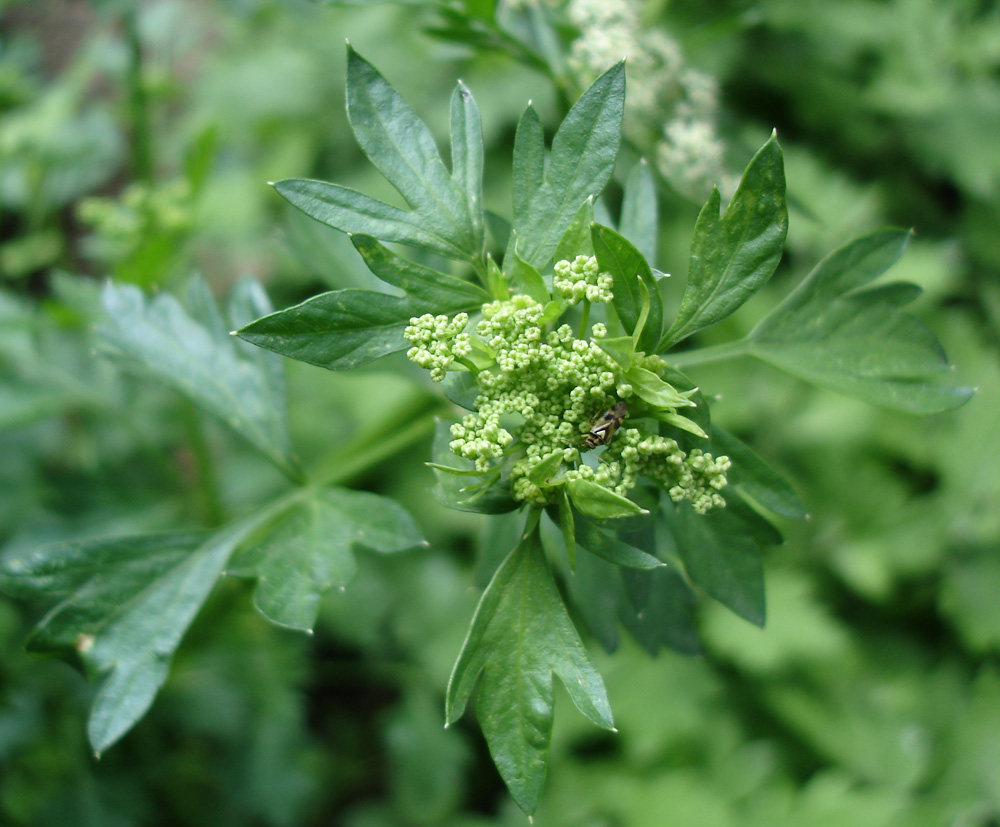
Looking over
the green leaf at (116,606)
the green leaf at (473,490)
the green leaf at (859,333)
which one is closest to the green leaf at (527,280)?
the green leaf at (473,490)

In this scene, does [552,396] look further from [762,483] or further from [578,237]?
[762,483]

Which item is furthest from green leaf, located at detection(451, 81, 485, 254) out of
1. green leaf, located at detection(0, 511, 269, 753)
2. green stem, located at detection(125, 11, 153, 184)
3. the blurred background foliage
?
green stem, located at detection(125, 11, 153, 184)

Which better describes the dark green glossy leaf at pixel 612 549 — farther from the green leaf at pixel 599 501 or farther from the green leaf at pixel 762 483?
the green leaf at pixel 762 483

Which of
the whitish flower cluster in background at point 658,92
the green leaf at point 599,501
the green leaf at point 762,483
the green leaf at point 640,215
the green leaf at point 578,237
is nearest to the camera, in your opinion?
the green leaf at point 599,501

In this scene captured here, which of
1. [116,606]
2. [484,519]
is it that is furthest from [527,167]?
[484,519]

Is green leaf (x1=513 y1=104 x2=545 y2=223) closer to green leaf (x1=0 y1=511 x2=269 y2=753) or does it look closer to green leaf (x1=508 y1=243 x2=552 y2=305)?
green leaf (x1=508 y1=243 x2=552 y2=305)

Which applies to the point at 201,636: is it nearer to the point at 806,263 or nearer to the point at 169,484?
the point at 169,484
